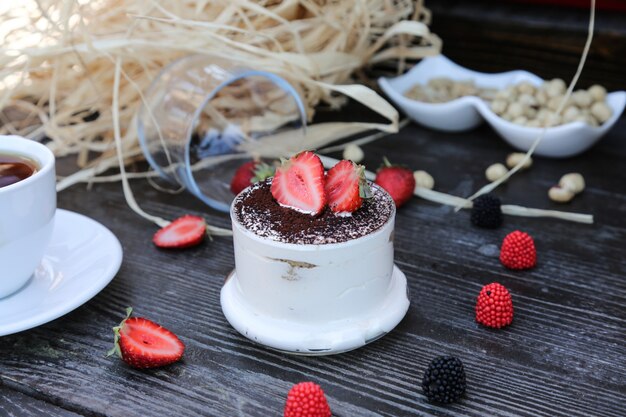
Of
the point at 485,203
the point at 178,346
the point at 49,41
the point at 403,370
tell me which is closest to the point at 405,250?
the point at 485,203

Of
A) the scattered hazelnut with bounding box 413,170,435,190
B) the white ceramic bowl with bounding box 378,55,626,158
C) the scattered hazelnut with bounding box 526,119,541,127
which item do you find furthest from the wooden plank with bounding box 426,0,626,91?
the scattered hazelnut with bounding box 413,170,435,190

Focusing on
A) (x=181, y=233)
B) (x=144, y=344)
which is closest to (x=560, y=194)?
(x=181, y=233)

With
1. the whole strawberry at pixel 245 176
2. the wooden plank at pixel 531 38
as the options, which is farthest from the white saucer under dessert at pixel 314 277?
the wooden plank at pixel 531 38

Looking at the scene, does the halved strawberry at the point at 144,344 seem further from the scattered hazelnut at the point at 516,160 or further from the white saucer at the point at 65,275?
the scattered hazelnut at the point at 516,160

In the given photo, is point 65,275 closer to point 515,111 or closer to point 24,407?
point 24,407

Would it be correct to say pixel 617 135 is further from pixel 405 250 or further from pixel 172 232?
pixel 172 232

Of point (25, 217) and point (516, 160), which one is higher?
point (25, 217)

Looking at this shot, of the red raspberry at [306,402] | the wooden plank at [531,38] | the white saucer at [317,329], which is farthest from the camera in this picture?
the wooden plank at [531,38]
